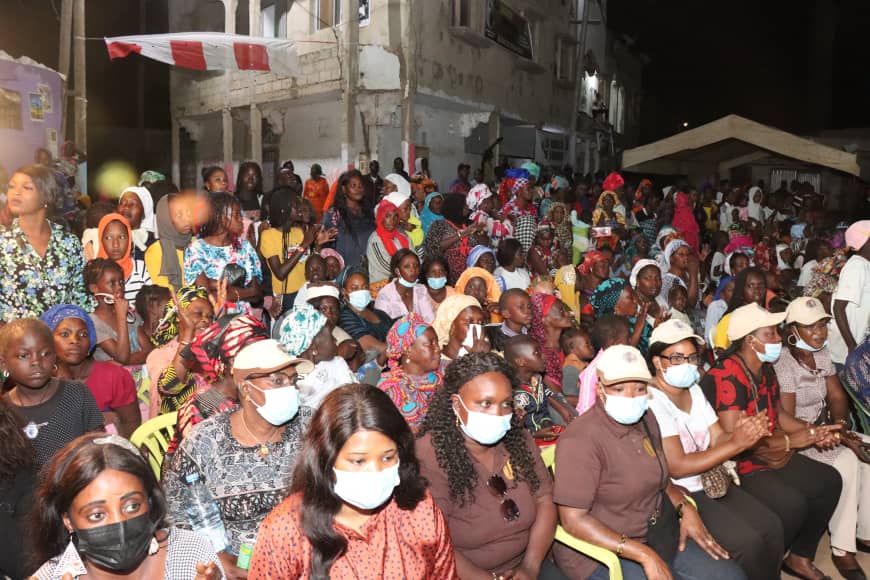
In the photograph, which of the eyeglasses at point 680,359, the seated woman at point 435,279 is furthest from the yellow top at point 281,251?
the eyeglasses at point 680,359

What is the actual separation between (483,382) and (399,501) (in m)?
0.75

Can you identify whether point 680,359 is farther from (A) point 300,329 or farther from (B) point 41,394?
(B) point 41,394

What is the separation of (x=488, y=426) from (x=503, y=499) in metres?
0.31

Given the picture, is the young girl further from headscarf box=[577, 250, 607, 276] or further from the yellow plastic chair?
headscarf box=[577, 250, 607, 276]

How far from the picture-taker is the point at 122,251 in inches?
199

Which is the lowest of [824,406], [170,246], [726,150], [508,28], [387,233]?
[824,406]

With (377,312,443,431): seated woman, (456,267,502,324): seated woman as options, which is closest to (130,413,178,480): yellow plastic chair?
(377,312,443,431): seated woman

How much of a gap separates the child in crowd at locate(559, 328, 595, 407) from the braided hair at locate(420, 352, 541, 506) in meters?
1.97

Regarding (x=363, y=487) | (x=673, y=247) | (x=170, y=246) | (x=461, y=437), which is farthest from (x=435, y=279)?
(x=363, y=487)

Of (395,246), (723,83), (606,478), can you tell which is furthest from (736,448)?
(723,83)

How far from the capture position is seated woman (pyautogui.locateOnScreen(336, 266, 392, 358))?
18.2ft

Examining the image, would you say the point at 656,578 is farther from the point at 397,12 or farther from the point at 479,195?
the point at 397,12

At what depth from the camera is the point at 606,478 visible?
125 inches

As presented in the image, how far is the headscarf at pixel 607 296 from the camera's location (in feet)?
20.5
